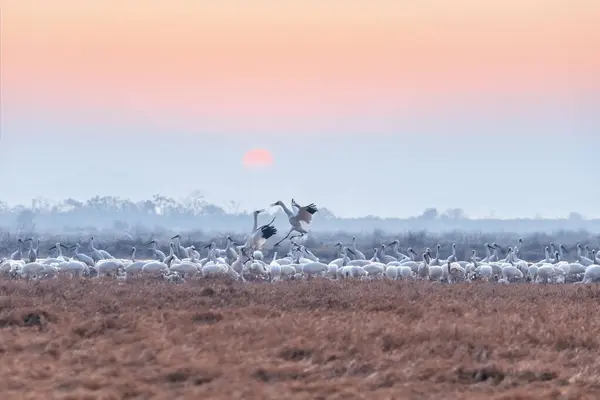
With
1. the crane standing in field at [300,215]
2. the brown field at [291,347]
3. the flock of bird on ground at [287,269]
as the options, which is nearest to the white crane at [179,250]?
the flock of bird on ground at [287,269]

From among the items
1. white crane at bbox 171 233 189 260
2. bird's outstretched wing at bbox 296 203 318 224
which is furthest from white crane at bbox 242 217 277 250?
white crane at bbox 171 233 189 260

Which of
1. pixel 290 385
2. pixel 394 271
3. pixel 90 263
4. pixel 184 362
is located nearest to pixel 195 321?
pixel 184 362

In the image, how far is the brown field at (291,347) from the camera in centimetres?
991

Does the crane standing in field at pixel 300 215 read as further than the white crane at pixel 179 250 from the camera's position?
No

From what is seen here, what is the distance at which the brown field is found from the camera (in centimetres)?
991

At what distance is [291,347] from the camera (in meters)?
11.2

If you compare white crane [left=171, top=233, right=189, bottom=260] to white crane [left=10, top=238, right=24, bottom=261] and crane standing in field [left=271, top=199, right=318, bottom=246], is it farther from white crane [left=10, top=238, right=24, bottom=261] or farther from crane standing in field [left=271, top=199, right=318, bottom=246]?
crane standing in field [left=271, top=199, right=318, bottom=246]

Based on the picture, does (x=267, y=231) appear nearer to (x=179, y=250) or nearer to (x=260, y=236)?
(x=260, y=236)

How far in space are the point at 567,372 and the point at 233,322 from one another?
4500 mm

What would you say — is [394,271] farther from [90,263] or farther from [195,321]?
[195,321]

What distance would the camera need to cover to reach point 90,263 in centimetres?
3197

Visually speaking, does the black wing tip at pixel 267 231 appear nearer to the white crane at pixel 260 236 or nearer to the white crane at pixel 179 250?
the white crane at pixel 260 236

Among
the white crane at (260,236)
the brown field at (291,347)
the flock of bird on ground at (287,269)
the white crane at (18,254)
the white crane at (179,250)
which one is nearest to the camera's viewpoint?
the brown field at (291,347)

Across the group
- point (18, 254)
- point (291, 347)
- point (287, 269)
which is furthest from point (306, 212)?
point (18, 254)
